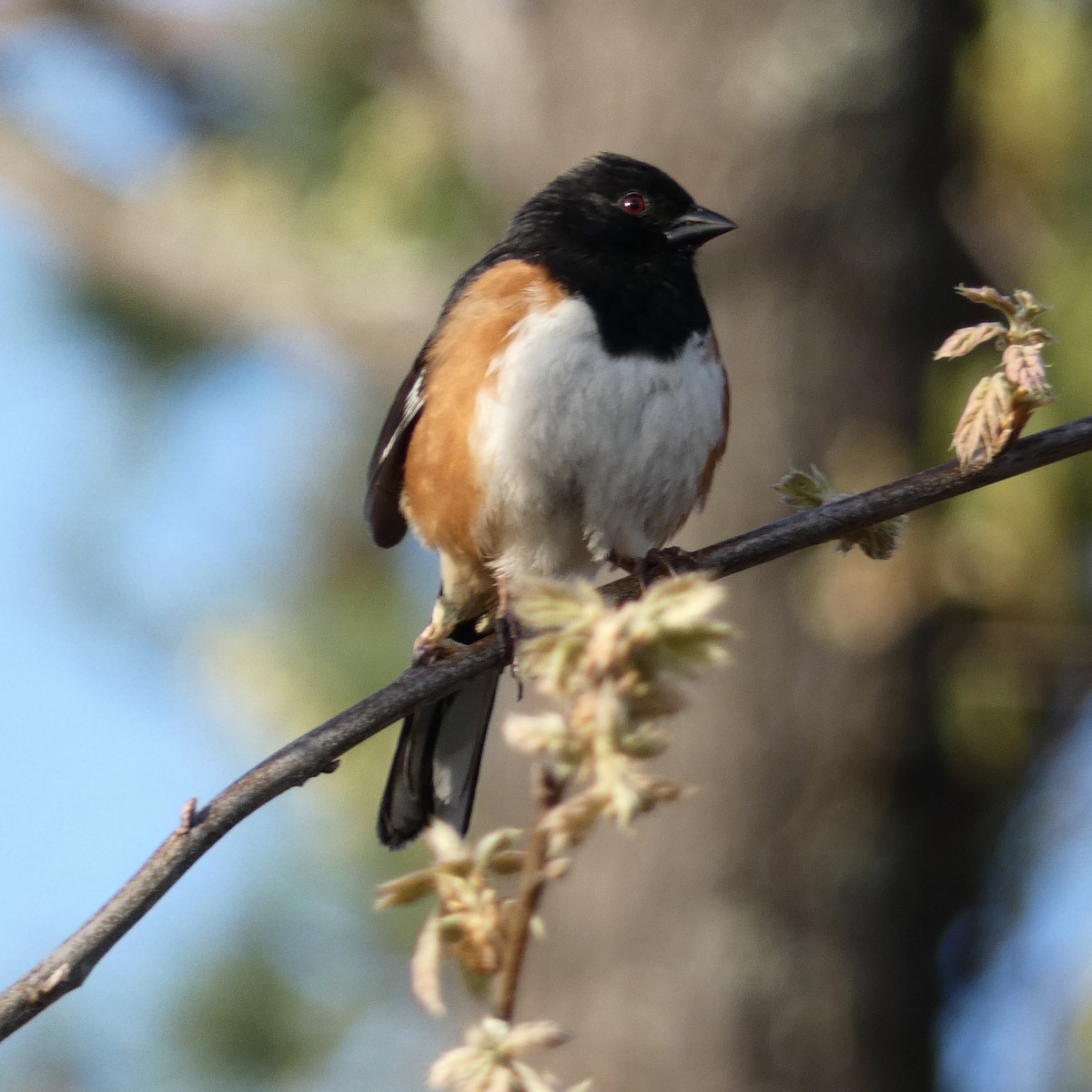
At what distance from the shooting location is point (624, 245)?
318cm

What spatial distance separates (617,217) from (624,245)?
10cm

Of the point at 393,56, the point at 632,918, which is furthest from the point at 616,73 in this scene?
the point at 632,918

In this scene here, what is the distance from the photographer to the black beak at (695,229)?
3203 mm

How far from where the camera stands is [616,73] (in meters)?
5.21

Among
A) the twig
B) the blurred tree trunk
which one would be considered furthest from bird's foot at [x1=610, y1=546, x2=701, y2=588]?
the blurred tree trunk

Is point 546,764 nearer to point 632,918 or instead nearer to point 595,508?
point 595,508

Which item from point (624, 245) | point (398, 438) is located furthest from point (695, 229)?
point (398, 438)

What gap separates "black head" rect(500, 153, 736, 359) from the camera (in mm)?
2955

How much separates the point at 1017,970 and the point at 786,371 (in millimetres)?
1903

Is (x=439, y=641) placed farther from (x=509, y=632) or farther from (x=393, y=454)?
(x=393, y=454)

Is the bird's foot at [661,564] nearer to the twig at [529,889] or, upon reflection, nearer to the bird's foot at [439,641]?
the bird's foot at [439,641]

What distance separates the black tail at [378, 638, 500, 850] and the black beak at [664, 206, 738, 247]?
3.16 feet

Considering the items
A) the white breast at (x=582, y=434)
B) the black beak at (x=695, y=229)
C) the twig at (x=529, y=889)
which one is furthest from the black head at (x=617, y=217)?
the twig at (x=529, y=889)

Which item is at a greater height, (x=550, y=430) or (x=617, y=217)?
(x=617, y=217)
